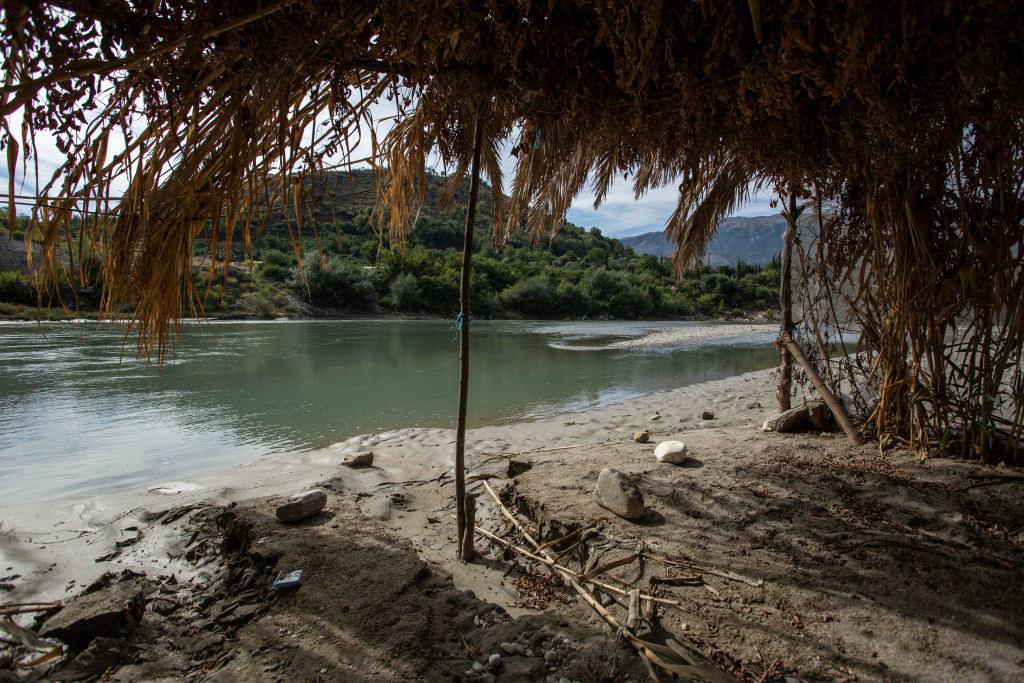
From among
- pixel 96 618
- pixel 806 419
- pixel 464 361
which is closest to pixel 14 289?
pixel 96 618

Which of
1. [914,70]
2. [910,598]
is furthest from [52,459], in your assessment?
[914,70]

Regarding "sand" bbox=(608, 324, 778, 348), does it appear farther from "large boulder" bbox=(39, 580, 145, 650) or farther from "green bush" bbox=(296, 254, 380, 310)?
"green bush" bbox=(296, 254, 380, 310)

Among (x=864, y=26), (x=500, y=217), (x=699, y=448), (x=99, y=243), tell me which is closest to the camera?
(x=864, y=26)

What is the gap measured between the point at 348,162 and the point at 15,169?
3.35ft

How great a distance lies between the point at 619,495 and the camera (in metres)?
2.49

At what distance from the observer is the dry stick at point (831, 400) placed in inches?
130

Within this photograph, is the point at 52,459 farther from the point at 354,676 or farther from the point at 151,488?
the point at 354,676

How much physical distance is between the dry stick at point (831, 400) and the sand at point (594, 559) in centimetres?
21

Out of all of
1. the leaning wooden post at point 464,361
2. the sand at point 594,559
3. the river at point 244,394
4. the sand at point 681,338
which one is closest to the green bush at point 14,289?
the river at point 244,394

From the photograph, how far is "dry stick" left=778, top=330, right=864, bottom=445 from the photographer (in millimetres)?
3297

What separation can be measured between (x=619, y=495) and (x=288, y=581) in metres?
1.63

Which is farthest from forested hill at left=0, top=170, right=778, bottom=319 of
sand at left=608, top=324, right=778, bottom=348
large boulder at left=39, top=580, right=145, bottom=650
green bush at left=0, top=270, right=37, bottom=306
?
large boulder at left=39, top=580, right=145, bottom=650

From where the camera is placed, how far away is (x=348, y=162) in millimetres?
1907

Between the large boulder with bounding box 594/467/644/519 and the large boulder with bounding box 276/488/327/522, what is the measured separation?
162cm
